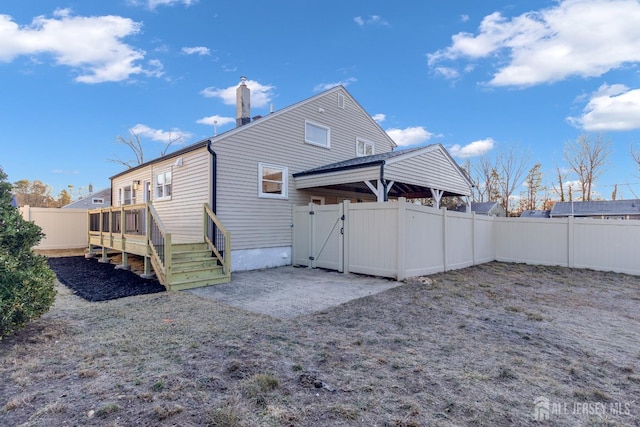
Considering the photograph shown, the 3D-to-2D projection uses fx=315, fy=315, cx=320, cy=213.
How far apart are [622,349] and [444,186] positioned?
778 centimetres

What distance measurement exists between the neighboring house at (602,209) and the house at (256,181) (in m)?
23.4

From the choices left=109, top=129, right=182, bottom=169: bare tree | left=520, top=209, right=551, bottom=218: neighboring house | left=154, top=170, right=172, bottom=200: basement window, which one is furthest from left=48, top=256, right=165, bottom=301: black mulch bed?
left=520, top=209, right=551, bottom=218: neighboring house

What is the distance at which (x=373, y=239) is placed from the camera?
26.6 ft

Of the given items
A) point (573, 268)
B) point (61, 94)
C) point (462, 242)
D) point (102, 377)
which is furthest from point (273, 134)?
point (61, 94)

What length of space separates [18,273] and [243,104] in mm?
8868

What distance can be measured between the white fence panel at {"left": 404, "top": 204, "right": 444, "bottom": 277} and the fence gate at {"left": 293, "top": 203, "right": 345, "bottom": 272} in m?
1.85

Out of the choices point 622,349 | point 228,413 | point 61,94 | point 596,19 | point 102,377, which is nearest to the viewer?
point 228,413

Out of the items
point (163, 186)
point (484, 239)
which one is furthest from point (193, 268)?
point (484, 239)

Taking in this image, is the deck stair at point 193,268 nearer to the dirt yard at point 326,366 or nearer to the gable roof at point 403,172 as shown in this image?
the dirt yard at point 326,366

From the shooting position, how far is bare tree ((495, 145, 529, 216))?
93.2ft

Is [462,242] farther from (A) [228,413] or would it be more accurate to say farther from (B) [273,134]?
(A) [228,413]

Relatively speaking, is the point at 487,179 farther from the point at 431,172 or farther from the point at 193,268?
the point at 193,268

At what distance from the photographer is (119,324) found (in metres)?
4.38

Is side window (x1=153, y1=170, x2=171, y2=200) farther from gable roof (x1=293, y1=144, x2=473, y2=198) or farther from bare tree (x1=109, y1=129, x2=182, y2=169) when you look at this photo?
bare tree (x1=109, y1=129, x2=182, y2=169)
